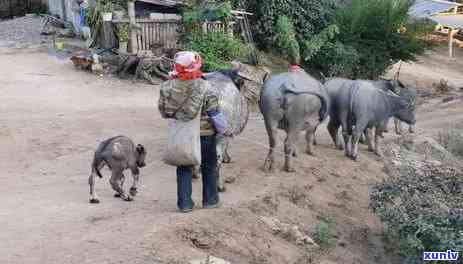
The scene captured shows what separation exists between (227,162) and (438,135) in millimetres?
6005

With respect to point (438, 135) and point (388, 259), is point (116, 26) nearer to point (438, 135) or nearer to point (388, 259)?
point (438, 135)

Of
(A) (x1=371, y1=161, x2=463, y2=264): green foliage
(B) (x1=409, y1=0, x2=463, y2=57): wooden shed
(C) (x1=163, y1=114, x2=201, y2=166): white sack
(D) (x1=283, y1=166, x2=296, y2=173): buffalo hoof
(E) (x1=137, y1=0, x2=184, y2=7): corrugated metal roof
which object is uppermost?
(E) (x1=137, y1=0, x2=184, y2=7): corrugated metal roof

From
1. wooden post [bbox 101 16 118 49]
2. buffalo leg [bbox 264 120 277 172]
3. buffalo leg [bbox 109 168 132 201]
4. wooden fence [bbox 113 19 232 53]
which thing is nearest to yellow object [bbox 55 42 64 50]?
wooden post [bbox 101 16 118 49]

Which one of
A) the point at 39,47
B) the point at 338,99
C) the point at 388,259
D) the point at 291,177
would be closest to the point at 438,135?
the point at 338,99

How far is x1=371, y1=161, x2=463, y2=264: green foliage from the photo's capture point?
6711 millimetres

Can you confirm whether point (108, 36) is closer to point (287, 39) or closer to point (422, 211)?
point (287, 39)

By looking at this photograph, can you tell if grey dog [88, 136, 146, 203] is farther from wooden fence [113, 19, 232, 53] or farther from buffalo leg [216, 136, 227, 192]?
wooden fence [113, 19, 232, 53]

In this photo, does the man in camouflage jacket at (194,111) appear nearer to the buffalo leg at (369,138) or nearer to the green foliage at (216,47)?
the buffalo leg at (369,138)

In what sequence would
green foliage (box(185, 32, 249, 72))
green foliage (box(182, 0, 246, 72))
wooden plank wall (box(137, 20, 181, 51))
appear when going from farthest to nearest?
wooden plank wall (box(137, 20, 181, 51)), green foliage (box(182, 0, 246, 72)), green foliage (box(185, 32, 249, 72))

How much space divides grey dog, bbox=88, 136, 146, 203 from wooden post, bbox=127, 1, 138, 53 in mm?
9184

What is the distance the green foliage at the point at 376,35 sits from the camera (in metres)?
18.9

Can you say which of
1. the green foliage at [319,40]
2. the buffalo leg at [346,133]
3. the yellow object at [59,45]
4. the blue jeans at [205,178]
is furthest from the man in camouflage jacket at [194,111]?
the yellow object at [59,45]

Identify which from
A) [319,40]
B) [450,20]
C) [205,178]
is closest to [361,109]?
[205,178]

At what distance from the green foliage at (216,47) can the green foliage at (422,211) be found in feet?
27.7
